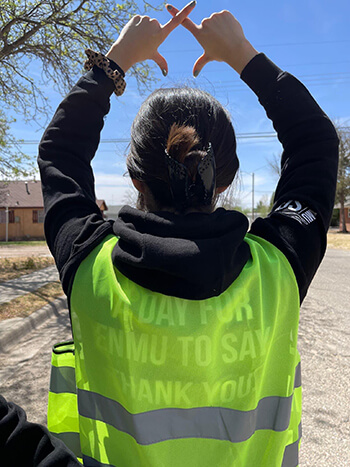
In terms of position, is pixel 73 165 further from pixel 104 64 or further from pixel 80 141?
pixel 104 64

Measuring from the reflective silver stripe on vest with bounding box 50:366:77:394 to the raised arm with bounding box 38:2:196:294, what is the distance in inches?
12.5

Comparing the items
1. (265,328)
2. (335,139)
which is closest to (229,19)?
(335,139)

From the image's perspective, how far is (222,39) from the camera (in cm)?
111

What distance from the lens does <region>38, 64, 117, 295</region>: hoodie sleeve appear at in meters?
0.95

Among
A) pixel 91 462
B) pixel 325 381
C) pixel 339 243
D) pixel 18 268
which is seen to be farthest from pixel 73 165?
pixel 339 243

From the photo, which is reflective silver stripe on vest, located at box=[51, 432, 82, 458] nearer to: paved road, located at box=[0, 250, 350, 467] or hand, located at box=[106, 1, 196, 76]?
hand, located at box=[106, 1, 196, 76]

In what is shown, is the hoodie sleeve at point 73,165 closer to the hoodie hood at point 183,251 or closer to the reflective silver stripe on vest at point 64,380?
the hoodie hood at point 183,251

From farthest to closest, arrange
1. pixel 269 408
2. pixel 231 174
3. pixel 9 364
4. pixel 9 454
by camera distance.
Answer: pixel 9 364, pixel 231 174, pixel 269 408, pixel 9 454

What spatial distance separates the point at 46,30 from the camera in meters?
8.56

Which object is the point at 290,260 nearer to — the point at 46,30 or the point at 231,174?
the point at 231,174

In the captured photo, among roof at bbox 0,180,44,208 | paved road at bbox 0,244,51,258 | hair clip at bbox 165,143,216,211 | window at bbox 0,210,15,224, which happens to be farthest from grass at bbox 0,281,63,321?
window at bbox 0,210,15,224

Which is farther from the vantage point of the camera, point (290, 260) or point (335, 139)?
point (335, 139)

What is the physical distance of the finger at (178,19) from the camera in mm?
1095

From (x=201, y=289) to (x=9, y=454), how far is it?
52 cm
